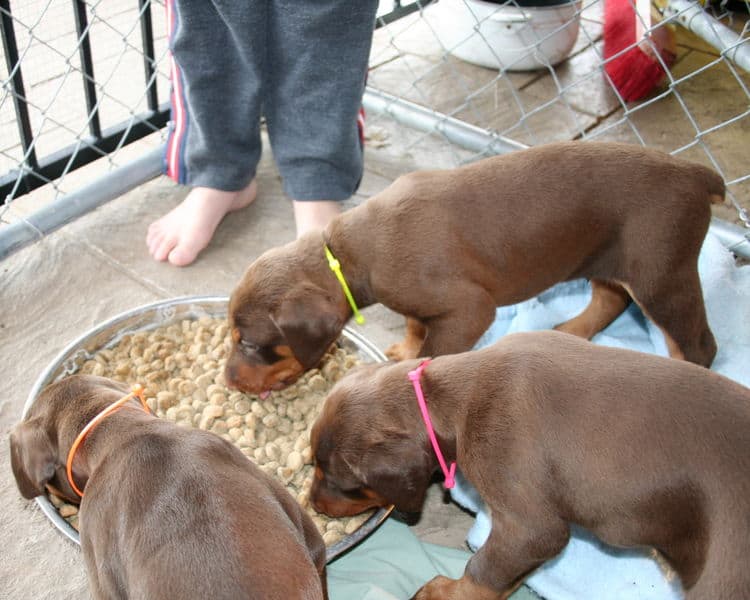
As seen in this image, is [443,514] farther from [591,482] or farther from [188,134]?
[188,134]

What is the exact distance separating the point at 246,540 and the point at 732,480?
117 cm

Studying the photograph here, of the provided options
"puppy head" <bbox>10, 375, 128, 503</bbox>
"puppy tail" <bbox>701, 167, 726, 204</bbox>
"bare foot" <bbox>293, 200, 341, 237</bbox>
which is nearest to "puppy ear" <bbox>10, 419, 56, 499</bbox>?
"puppy head" <bbox>10, 375, 128, 503</bbox>

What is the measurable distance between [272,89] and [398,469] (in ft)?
6.54

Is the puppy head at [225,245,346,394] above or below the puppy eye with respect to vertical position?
above

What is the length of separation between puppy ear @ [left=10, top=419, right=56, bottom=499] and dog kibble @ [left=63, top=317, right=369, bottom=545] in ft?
2.21

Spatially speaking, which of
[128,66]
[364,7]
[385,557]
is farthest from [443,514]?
[128,66]

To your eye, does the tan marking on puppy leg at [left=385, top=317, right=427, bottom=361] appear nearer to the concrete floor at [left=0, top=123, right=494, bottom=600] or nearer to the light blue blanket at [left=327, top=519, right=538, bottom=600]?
the concrete floor at [left=0, top=123, right=494, bottom=600]

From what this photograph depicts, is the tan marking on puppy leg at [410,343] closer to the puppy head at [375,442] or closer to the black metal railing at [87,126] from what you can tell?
the puppy head at [375,442]

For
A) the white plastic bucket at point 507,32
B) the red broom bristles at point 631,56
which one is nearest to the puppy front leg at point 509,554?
the white plastic bucket at point 507,32

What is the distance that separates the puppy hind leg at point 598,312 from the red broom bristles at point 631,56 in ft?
6.74

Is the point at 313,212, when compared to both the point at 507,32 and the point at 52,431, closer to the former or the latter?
the point at 52,431

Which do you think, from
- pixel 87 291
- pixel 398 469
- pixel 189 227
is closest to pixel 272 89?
pixel 189 227

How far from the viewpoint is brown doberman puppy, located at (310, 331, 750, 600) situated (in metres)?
2.20

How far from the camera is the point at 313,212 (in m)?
3.86
